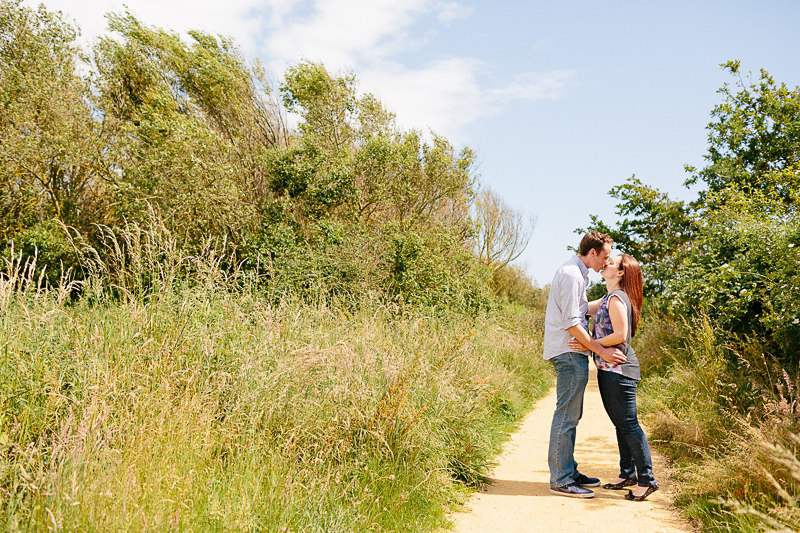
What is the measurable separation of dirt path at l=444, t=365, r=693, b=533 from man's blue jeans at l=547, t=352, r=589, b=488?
0.72 ft

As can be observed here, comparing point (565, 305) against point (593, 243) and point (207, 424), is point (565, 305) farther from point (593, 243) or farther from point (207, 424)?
point (207, 424)

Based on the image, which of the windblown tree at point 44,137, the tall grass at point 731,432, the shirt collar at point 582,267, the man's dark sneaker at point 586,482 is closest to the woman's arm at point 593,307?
the shirt collar at point 582,267

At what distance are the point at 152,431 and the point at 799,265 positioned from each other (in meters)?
5.41

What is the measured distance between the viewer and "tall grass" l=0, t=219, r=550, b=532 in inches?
105

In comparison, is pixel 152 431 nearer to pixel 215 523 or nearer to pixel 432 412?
Answer: pixel 215 523

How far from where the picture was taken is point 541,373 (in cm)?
1135

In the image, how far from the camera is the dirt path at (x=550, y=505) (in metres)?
3.99

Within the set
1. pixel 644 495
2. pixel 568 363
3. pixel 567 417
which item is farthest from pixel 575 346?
→ pixel 644 495

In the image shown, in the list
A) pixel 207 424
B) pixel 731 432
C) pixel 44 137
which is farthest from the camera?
pixel 44 137

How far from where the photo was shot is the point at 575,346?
465 centimetres

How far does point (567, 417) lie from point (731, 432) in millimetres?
1257

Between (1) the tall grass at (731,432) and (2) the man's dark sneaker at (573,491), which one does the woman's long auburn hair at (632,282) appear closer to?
(1) the tall grass at (731,432)

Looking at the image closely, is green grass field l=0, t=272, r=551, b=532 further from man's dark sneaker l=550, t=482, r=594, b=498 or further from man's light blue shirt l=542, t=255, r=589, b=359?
man's light blue shirt l=542, t=255, r=589, b=359

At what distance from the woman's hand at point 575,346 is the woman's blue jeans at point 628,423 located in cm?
30
